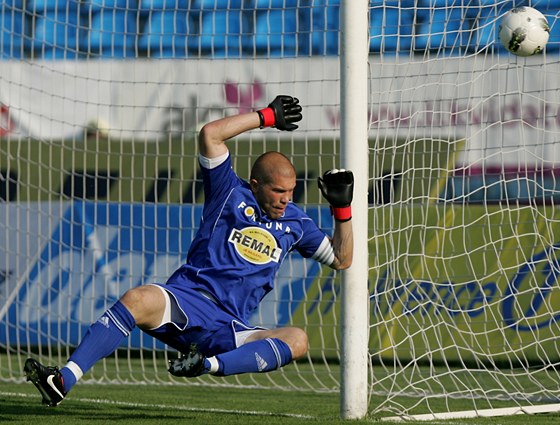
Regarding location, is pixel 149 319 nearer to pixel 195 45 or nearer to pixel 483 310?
pixel 483 310

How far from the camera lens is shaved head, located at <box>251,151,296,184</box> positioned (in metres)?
5.75

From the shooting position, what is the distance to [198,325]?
5.68m

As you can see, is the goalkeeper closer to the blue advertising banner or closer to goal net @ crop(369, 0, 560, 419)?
goal net @ crop(369, 0, 560, 419)

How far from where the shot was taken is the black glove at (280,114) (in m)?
5.81

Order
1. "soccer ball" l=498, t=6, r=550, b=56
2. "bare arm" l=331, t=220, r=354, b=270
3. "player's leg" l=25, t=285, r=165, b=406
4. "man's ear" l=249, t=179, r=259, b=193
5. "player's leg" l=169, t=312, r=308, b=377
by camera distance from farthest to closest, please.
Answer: "soccer ball" l=498, t=6, r=550, b=56 < "bare arm" l=331, t=220, r=354, b=270 < "man's ear" l=249, t=179, r=259, b=193 < "player's leg" l=25, t=285, r=165, b=406 < "player's leg" l=169, t=312, r=308, b=377

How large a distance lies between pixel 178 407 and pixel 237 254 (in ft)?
5.80

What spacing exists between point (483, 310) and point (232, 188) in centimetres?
381

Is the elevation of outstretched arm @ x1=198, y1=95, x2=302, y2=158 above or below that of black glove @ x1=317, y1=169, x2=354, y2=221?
above

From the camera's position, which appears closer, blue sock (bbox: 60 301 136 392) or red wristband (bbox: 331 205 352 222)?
blue sock (bbox: 60 301 136 392)

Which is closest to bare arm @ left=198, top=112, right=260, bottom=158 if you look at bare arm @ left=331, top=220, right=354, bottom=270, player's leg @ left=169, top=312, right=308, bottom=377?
bare arm @ left=331, top=220, right=354, bottom=270

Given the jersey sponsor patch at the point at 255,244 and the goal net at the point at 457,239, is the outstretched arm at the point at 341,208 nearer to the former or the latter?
the jersey sponsor patch at the point at 255,244

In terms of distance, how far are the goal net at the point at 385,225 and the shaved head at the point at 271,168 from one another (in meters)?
0.71

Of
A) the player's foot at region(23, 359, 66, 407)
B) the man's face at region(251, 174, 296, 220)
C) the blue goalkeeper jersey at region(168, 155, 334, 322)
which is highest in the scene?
the man's face at region(251, 174, 296, 220)

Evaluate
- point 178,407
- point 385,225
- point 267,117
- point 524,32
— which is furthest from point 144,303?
point 524,32
